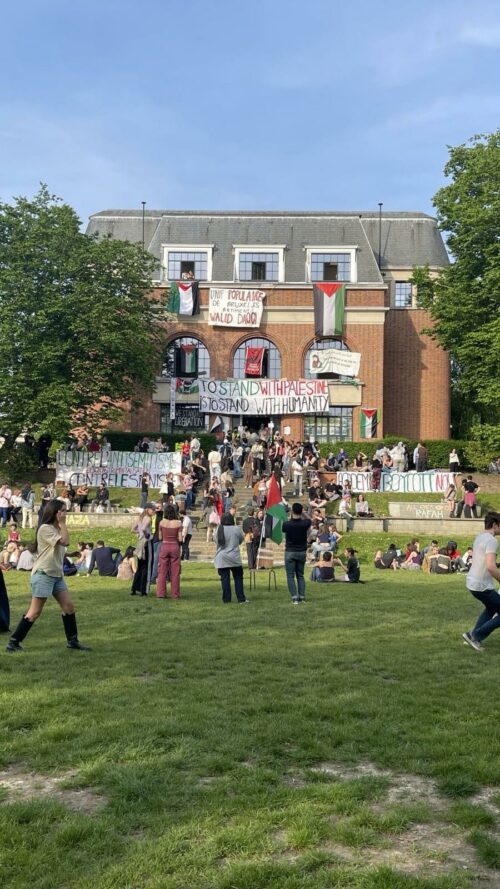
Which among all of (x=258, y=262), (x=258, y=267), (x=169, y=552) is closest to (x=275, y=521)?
(x=169, y=552)

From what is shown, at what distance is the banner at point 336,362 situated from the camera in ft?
142

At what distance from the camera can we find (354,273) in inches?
1763

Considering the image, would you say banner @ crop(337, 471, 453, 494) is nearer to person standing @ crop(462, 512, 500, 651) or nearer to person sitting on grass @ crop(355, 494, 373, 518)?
person sitting on grass @ crop(355, 494, 373, 518)

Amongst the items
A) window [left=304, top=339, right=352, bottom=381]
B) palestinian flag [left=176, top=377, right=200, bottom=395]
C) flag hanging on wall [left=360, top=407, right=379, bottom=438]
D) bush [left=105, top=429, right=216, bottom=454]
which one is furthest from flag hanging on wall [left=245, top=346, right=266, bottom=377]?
flag hanging on wall [left=360, top=407, right=379, bottom=438]

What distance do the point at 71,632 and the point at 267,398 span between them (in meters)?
33.3

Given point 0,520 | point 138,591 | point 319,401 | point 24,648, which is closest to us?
point 24,648

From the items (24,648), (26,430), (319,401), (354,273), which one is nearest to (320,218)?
(354,273)

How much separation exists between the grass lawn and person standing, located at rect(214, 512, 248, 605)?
127 inches

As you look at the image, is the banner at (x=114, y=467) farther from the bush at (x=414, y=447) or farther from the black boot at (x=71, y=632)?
the black boot at (x=71, y=632)

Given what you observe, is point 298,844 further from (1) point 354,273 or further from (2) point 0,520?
(1) point 354,273

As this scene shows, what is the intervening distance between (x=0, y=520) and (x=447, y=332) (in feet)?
A: 66.6

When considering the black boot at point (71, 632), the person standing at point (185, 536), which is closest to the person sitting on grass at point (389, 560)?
the person standing at point (185, 536)

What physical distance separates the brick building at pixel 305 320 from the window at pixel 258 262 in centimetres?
5

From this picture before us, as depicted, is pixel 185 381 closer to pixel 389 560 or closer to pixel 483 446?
pixel 483 446
